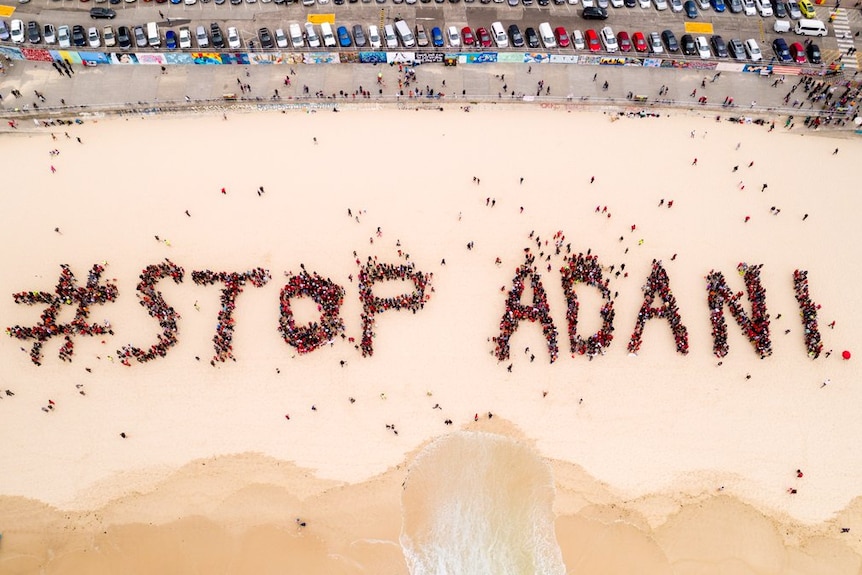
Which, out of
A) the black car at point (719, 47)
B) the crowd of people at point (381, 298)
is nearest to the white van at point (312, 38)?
the crowd of people at point (381, 298)

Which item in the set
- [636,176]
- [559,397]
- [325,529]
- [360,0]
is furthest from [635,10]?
[325,529]

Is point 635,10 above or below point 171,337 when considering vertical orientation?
above

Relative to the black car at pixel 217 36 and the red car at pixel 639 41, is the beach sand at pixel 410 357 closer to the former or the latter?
the black car at pixel 217 36

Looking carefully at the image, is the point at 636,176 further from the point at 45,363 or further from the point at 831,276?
the point at 45,363

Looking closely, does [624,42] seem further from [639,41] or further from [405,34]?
[405,34]

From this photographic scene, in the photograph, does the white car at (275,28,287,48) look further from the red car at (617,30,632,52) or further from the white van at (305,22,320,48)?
the red car at (617,30,632,52)

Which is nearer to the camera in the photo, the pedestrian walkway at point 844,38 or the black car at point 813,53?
the black car at point 813,53

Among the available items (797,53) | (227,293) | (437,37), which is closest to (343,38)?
(437,37)
